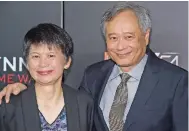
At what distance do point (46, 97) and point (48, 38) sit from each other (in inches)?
10.3

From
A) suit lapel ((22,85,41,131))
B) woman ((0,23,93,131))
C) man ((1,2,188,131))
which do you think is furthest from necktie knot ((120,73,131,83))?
suit lapel ((22,85,41,131))

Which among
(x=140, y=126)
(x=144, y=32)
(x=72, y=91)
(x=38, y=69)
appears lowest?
(x=140, y=126)

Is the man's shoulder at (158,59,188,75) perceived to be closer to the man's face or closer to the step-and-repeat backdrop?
the man's face

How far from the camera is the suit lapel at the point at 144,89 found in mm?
1785

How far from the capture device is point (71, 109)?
173 centimetres

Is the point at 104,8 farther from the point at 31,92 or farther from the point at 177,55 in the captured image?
the point at 31,92

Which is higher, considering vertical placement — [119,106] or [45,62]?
[45,62]

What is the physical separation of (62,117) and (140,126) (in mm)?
350

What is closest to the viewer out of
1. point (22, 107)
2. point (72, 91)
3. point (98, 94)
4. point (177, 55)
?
point (22, 107)

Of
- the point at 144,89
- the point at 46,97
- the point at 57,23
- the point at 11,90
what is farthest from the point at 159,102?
the point at 57,23

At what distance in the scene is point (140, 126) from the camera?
1775 mm

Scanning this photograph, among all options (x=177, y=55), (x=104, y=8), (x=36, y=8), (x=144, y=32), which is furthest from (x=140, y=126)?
(x=36, y=8)

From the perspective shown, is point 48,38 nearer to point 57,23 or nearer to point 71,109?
point 71,109

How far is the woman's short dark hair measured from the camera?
5.53 ft
